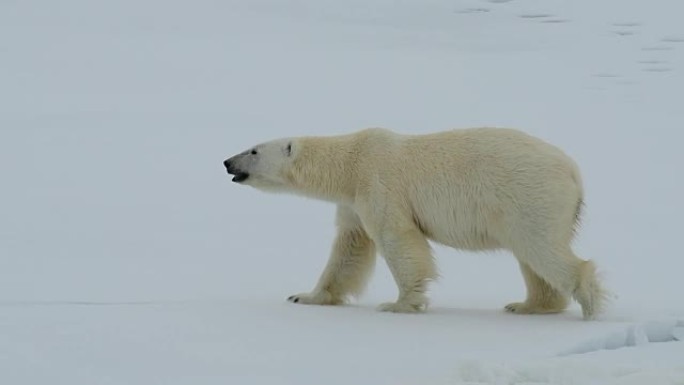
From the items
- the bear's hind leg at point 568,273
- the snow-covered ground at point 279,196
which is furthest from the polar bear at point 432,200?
the snow-covered ground at point 279,196

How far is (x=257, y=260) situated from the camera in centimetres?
739

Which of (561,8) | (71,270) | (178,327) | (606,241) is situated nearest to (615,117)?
(606,241)

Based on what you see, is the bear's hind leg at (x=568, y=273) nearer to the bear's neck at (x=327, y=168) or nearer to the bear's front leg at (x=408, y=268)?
the bear's front leg at (x=408, y=268)

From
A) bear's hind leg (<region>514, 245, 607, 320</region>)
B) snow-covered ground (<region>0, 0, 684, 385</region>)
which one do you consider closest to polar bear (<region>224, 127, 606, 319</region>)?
bear's hind leg (<region>514, 245, 607, 320</region>)

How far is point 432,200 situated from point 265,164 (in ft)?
3.25

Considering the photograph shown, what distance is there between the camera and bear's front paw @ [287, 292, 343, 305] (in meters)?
6.28

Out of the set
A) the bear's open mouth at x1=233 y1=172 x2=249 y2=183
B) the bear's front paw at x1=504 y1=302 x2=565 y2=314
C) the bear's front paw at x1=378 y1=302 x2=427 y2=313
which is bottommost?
the bear's front paw at x1=504 y1=302 x2=565 y2=314

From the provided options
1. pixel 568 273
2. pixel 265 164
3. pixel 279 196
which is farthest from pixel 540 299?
pixel 279 196

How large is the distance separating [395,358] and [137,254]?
3.08 meters

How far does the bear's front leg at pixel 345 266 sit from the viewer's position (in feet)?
20.8

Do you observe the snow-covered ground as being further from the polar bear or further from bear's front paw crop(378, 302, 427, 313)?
the polar bear

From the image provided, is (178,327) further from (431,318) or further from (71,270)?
(71,270)

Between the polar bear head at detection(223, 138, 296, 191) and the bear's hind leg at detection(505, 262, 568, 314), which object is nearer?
the bear's hind leg at detection(505, 262, 568, 314)

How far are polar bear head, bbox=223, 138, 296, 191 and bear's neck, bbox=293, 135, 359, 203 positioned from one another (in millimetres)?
58
